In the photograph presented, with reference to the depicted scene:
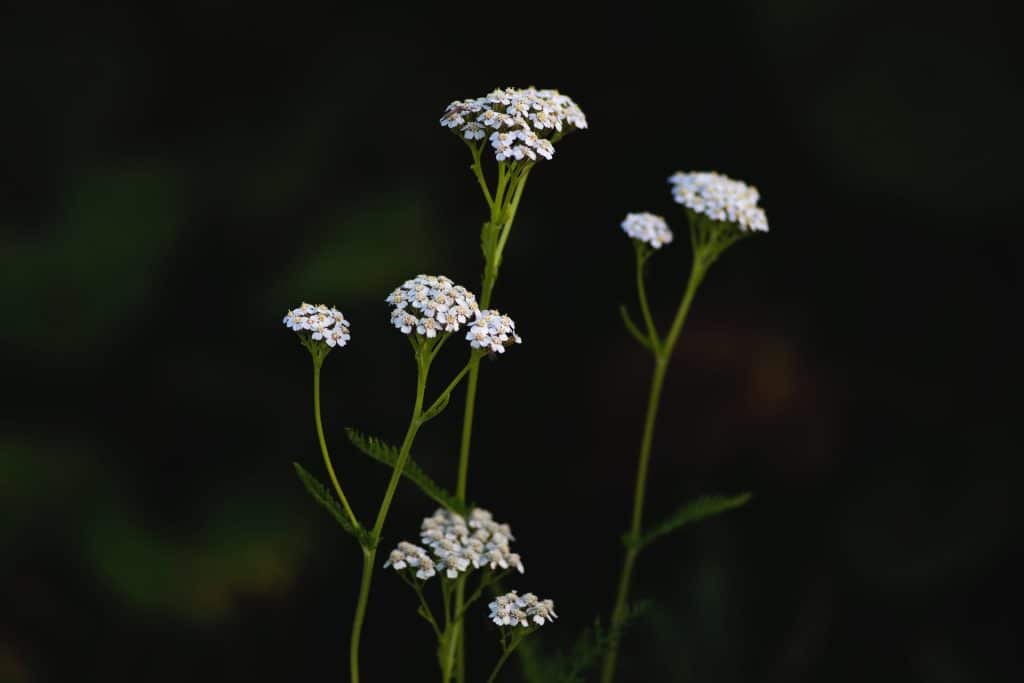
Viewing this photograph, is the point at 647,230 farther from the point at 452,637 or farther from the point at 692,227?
the point at 452,637

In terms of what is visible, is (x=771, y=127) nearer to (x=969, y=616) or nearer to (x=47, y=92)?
(x=969, y=616)

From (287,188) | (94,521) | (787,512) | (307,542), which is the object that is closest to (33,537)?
(94,521)

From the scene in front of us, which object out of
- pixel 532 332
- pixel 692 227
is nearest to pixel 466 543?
pixel 692 227

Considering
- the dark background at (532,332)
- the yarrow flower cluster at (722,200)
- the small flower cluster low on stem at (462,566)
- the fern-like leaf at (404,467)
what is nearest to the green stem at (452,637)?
the small flower cluster low on stem at (462,566)

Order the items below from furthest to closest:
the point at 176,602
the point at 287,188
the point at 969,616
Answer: the point at 287,188
the point at 969,616
the point at 176,602

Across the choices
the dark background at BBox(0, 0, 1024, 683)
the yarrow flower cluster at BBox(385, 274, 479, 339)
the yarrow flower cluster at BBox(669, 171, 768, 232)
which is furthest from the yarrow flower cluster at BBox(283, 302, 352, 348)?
the dark background at BBox(0, 0, 1024, 683)

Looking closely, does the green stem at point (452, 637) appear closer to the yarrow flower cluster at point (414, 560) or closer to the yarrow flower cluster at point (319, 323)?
the yarrow flower cluster at point (414, 560)
